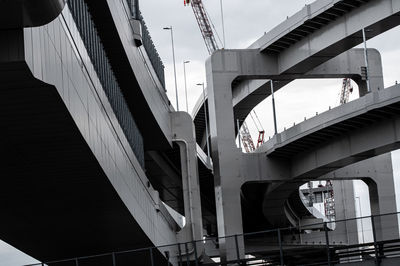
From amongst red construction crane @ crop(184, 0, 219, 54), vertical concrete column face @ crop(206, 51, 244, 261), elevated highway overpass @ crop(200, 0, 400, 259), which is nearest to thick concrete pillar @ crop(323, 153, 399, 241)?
elevated highway overpass @ crop(200, 0, 400, 259)

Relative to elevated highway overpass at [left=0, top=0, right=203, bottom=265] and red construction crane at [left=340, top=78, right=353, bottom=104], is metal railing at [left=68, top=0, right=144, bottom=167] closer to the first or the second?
elevated highway overpass at [left=0, top=0, right=203, bottom=265]

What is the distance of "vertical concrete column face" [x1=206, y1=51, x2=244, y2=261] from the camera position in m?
53.2

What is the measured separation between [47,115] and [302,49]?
27920 millimetres

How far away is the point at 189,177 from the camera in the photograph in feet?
183

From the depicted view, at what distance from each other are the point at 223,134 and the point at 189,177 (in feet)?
11.8

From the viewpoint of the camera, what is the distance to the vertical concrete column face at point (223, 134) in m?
53.2

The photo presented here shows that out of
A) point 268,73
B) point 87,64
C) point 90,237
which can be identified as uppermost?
point 268,73

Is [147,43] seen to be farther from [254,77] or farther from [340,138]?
[340,138]

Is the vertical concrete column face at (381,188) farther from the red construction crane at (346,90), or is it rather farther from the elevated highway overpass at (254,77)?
the red construction crane at (346,90)

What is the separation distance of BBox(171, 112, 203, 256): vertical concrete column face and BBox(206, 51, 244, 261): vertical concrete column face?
5.37 feet

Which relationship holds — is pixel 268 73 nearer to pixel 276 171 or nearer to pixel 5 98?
pixel 276 171

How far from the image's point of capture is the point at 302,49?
167 ft

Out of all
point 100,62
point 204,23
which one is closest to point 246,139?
point 204,23

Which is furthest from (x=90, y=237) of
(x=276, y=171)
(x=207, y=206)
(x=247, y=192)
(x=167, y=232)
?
(x=207, y=206)
